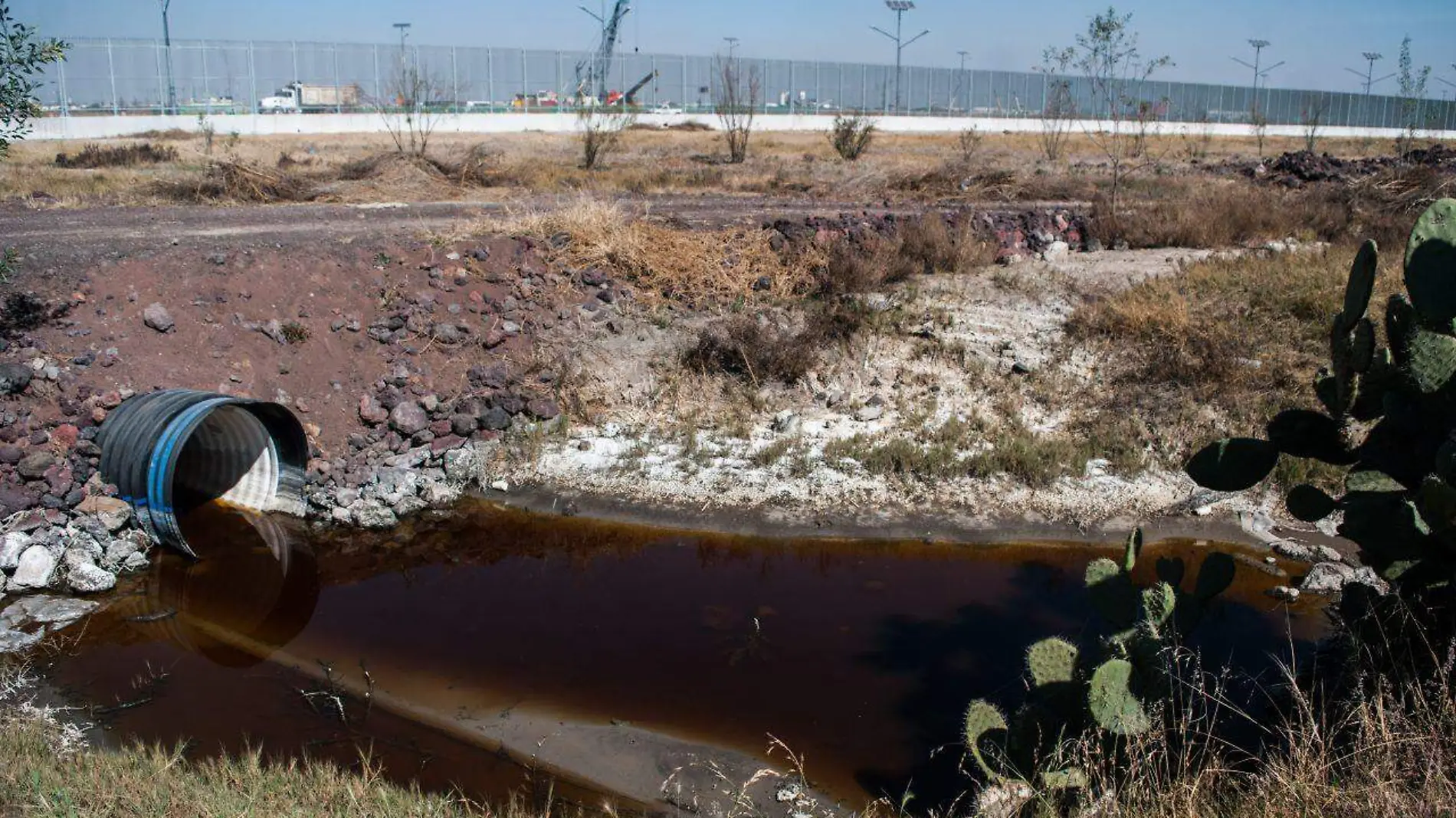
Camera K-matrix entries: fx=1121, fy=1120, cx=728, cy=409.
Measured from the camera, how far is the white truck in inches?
2025

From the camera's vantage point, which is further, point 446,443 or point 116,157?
point 116,157

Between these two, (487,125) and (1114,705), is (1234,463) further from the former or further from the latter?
(487,125)

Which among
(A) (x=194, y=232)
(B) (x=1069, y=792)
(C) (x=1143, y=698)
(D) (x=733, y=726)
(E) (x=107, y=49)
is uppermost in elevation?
(E) (x=107, y=49)

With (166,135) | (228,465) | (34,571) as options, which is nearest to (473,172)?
(228,465)

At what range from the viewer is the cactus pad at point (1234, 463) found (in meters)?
5.34

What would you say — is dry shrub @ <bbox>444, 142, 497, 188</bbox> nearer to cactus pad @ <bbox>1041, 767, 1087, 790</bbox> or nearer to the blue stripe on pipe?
the blue stripe on pipe

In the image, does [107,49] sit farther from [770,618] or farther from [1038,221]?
[770,618]

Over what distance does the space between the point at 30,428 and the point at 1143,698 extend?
8.80m

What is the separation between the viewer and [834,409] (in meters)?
11.4

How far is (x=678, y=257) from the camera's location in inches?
539

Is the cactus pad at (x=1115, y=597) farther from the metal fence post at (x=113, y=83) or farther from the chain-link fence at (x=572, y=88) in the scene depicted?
the metal fence post at (x=113, y=83)

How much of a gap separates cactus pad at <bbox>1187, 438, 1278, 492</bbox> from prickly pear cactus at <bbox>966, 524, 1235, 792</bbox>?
0.37m

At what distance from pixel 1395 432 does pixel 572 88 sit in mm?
57471

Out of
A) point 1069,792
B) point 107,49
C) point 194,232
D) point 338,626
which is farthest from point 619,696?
point 107,49
